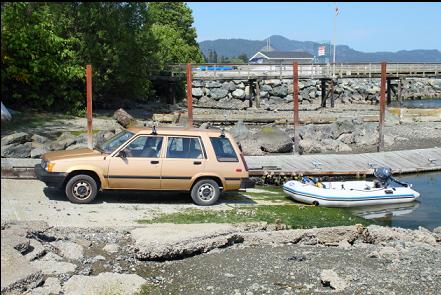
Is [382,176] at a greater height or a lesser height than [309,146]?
greater

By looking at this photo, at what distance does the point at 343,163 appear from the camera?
70.1 feet

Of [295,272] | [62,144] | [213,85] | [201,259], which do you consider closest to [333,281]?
[295,272]

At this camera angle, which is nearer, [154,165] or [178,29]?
[154,165]

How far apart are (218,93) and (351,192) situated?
42.5 m

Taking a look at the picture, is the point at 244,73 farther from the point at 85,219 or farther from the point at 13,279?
the point at 13,279

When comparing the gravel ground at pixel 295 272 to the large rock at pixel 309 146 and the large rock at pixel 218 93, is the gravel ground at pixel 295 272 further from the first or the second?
the large rock at pixel 218 93

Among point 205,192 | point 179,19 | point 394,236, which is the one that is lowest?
point 394,236

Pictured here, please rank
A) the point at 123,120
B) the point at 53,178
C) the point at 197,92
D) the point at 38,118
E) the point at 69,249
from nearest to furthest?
the point at 69,249
the point at 53,178
the point at 38,118
the point at 123,120
the point at 197,92

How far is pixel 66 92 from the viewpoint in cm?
3039

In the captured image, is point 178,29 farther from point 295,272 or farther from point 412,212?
point 295,272

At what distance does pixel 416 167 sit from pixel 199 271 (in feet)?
52.1

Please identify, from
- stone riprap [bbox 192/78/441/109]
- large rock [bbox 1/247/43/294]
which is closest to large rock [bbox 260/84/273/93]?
stone riprap [bbox 192/78/441/109]

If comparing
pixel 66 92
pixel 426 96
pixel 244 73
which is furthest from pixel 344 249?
pixel 426 96

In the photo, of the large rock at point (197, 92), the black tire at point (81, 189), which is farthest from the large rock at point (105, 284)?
the large rock at point (197, 92)
